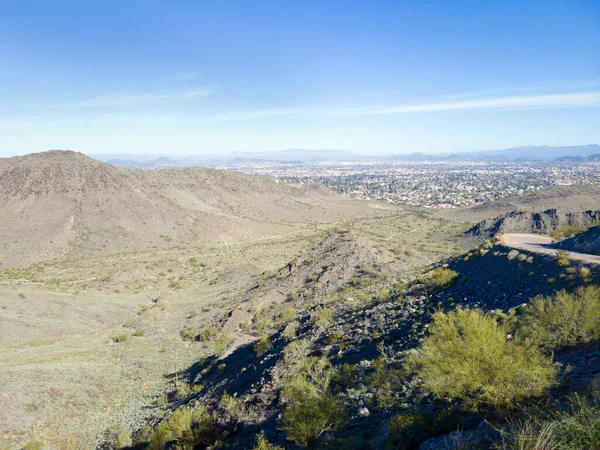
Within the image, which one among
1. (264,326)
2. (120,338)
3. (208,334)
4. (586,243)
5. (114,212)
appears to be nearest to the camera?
(586,243)

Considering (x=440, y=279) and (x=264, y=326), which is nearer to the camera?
(x=440, y=279)

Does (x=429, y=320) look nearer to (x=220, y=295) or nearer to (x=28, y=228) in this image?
(x=220, y=295)

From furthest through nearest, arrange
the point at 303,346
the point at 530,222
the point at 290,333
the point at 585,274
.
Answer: the point at 530,222, the point at 290,333, the point at 303,346, the point at 585,274

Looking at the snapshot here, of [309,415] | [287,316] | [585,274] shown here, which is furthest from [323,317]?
[585,274]

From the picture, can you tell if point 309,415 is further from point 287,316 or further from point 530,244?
point 530,244

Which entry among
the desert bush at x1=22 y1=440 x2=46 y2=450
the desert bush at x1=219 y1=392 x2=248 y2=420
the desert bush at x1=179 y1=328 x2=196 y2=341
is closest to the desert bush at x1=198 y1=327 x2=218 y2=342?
the desert bush at x1=179 y1=328 x2=196 y2=341

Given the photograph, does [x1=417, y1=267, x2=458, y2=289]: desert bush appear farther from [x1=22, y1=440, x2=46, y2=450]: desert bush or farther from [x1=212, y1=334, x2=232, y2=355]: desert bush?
[x1=22, y1=440, x2=46, y2=450]: desert bush

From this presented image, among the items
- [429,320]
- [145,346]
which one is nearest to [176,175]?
[145,346]
